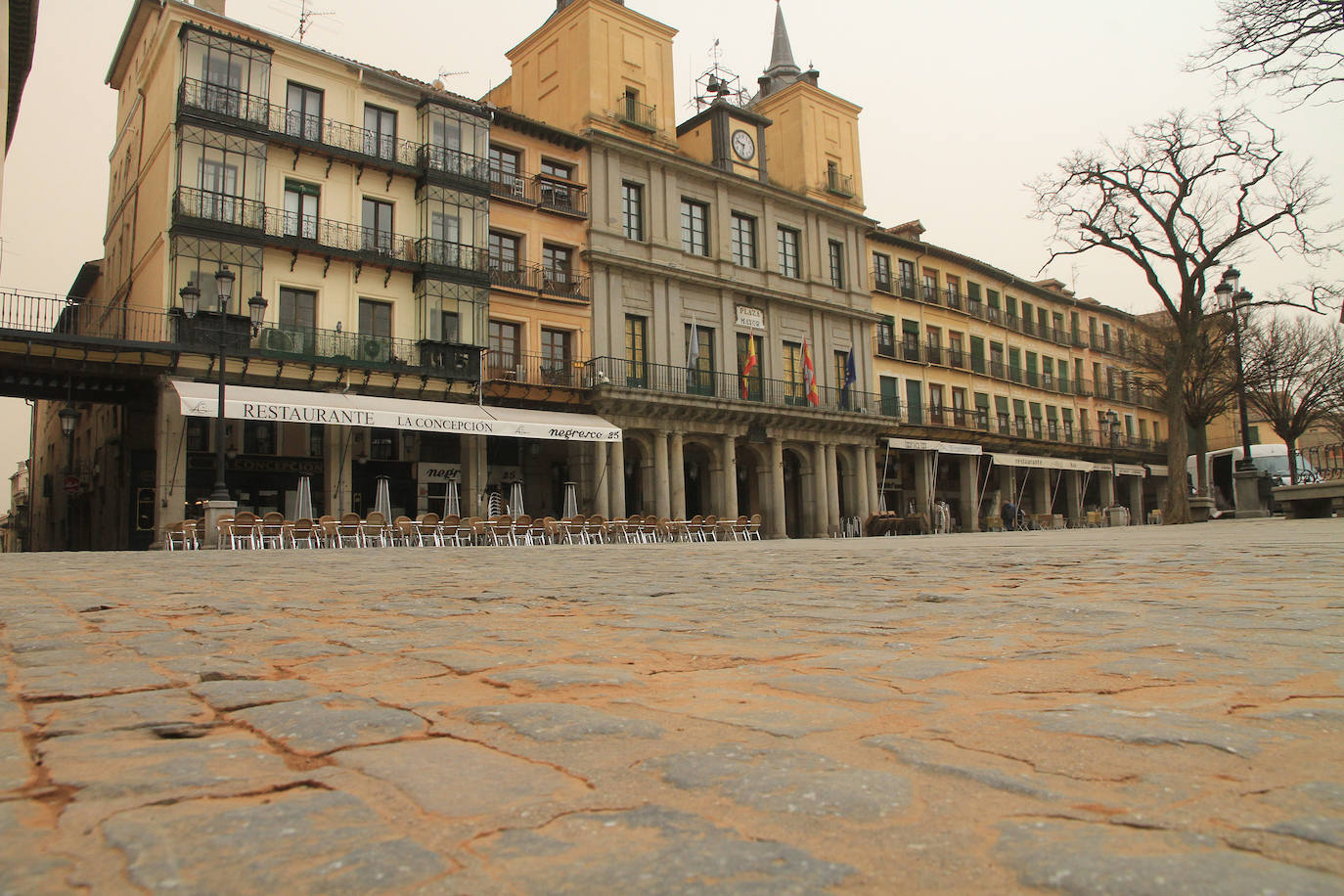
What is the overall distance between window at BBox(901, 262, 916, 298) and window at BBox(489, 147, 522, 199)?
17997 mm

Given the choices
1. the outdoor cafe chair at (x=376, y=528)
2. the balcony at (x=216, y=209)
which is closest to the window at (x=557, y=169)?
the balcony at (x=216, y=209)

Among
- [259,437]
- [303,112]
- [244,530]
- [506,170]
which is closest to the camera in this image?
[244,530]

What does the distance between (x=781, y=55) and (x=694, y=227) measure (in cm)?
1292

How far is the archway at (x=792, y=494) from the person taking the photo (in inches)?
1302

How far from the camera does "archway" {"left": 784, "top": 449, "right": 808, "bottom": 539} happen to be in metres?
33.1

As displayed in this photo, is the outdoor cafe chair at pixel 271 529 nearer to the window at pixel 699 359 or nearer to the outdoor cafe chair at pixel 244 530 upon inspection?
the outdoor cafe chair at pixel 244 530

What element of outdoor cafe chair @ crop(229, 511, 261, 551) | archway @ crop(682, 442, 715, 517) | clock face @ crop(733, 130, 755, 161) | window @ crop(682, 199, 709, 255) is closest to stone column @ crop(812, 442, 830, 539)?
archway @ crop(682, 442, 715, 517)

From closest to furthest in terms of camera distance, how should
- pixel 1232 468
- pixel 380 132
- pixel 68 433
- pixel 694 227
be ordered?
pixel 68 433 < pixel 380 132 < pixel 694 227 < pixel 1232 468

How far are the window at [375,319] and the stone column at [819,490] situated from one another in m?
15.3

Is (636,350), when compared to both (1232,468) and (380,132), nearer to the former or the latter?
(380,132)

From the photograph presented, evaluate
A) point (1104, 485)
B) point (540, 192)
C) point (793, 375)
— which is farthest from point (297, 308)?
point (1104, 485)

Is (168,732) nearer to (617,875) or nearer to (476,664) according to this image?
(476,664)

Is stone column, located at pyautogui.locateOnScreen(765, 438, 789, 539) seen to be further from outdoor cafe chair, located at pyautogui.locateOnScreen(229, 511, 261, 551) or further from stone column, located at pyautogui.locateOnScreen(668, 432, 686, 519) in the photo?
outdoor cafe chair, located at pyautogui.locateOnScreen(229, 511, 261, 551)

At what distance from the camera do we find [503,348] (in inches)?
1013
